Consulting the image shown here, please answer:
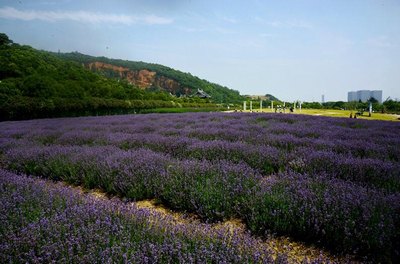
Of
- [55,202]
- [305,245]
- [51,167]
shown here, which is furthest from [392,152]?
[51,167]

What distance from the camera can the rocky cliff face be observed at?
169 metres

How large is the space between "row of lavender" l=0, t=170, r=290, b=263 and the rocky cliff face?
539 feet

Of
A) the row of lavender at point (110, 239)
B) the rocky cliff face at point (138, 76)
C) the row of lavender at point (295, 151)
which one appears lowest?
the row of lavender at point (110, 239)

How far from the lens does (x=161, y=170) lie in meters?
4.04

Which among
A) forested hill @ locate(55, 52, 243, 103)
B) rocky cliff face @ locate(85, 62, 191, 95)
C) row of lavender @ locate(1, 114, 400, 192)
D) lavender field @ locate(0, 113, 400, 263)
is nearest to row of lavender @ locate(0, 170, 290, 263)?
lavender field @ locate(0, 113, 400, 263)

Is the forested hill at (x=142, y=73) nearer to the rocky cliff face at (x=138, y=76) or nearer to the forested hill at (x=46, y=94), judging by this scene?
the rocky cliff face at (x=138, y=76)

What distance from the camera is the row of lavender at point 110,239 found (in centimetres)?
181

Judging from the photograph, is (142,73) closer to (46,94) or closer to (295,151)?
(46,94)

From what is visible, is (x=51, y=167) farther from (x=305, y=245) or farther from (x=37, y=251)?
(x=305, y=245)

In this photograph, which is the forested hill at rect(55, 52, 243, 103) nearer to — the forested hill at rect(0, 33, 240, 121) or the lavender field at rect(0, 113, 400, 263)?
the forested hill at rect(0, 33, 240, 121)

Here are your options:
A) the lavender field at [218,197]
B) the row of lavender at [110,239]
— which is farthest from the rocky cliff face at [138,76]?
the row of lavender at [110,239]

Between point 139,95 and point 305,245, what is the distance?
Result: 45840mm

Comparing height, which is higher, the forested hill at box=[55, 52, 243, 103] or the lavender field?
the forested hill at box=[55, 52, 243, 103]

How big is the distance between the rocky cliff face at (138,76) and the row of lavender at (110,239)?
A: 164333 mm
